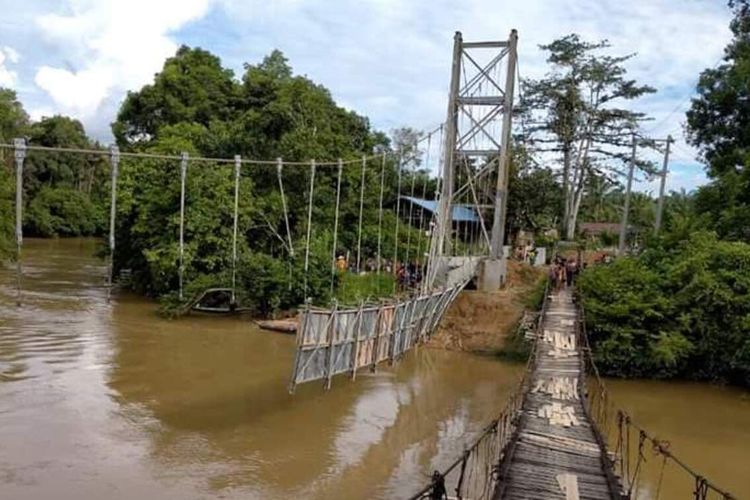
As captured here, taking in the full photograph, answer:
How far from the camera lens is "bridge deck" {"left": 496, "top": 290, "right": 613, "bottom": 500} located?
5.45 m

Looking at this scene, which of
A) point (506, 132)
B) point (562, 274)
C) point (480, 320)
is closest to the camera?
point (480, 320)

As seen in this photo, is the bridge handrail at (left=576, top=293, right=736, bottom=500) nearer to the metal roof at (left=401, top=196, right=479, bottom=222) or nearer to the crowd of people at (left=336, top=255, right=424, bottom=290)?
the crowd of people at (left=336, top=255, right=424, bottom=290)

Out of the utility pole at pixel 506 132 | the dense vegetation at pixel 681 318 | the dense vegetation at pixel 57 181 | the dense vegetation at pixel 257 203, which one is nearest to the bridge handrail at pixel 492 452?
the dense vegetation at pixel 681 318

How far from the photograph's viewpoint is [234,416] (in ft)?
32.1

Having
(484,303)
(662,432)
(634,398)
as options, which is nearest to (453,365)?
(484,303)

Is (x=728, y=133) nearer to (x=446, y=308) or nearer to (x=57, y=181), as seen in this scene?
(x=446, y=308)

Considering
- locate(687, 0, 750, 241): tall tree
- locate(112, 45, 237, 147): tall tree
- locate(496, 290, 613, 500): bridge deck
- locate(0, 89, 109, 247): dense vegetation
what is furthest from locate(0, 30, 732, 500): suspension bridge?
locate(0, 89, 109, 247): dense vegetation

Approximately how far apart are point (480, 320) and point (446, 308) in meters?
1.23

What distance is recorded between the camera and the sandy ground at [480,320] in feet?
49.8

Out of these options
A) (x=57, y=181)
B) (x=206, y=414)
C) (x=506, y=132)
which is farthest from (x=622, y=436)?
(x=57, y=181)

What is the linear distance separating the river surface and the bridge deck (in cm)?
140

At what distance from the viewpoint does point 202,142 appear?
2114 centimetres

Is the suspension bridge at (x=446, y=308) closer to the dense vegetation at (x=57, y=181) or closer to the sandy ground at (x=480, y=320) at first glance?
the sandy ground at (x=480, y=320)

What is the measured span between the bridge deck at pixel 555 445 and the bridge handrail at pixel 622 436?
0.59ft
